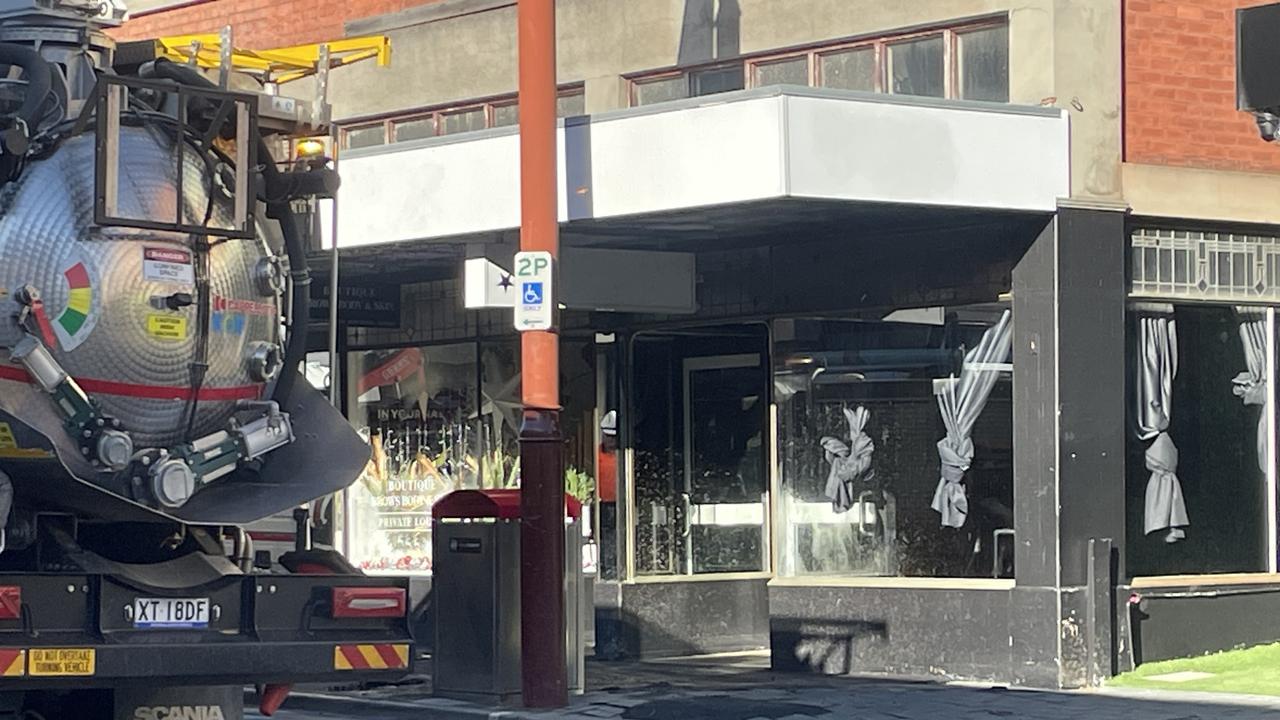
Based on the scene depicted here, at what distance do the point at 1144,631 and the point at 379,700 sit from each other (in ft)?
18.5

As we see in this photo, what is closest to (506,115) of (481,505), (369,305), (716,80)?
(369,305)

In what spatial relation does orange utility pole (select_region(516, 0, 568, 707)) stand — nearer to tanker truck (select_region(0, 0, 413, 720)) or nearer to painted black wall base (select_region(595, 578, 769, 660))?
tanker truck (select_region(0, 0, 413, 720))

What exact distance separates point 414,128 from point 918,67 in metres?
6.12

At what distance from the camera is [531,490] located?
591 inches

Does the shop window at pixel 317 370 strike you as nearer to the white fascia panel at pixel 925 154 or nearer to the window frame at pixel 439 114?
the white fascia panel at pixel 925 154

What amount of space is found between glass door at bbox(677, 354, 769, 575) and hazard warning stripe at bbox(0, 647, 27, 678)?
11.0 m

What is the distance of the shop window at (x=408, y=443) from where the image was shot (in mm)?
21203

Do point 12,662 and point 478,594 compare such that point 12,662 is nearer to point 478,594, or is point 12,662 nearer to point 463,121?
point 478,594

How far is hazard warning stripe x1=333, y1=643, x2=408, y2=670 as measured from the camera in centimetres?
1020

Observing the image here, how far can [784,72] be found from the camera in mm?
18266

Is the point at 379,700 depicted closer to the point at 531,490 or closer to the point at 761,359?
the point at 531,490

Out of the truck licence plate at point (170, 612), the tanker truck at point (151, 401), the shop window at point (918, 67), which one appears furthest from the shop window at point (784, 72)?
the truck licence plate at point (170, 612)

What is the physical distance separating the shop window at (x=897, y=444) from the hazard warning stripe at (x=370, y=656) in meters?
7.29

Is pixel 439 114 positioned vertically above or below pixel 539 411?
above
